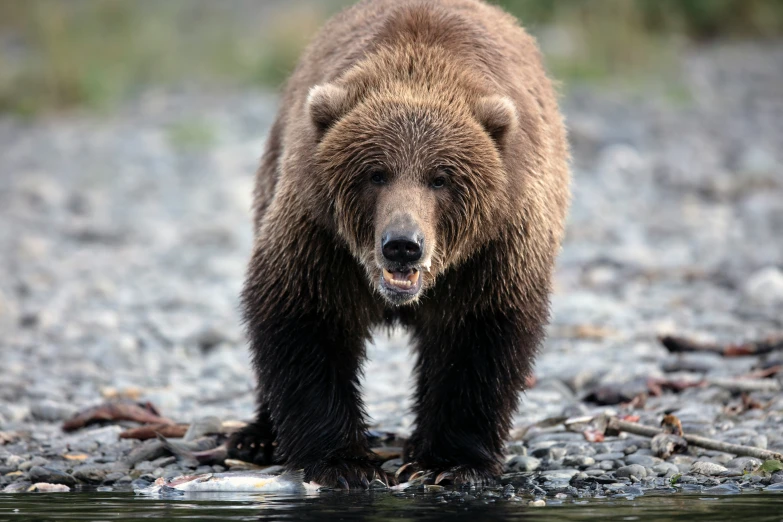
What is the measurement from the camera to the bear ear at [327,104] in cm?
586

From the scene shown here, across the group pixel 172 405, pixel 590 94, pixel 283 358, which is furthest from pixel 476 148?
pixel 590 94

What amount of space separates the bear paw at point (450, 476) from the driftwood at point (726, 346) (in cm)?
315

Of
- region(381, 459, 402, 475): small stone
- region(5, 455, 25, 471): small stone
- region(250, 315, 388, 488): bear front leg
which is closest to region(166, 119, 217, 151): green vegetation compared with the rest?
region(5, 455, 25, 471): small stone

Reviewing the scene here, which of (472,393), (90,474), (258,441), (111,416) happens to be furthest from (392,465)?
(111,416)

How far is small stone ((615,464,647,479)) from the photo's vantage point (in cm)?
610

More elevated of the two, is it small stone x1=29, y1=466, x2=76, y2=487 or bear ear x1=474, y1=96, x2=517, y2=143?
bear ear x1=474, y1=96, x2=517, y2=143

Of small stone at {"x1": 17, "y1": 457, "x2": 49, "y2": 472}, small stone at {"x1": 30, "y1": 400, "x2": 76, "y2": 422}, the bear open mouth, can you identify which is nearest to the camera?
the bear open mouth

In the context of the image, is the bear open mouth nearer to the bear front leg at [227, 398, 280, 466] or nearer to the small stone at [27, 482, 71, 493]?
the bear front leg at [227, 398, 280, 466]

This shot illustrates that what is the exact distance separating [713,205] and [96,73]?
1149 cm

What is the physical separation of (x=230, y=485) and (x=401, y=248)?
1558 mm

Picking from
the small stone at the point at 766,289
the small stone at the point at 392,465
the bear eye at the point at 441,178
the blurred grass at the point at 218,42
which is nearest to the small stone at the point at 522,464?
the small stone at the point at 392,465

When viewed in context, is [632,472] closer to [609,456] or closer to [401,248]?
[609,456]

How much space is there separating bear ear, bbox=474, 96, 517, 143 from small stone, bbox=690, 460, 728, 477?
6.45 ft

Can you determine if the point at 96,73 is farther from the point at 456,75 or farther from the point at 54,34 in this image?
the point at 456,75
